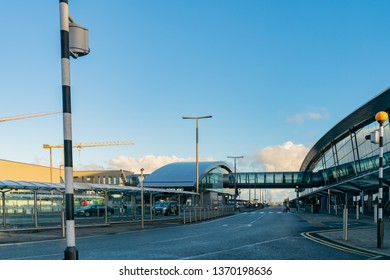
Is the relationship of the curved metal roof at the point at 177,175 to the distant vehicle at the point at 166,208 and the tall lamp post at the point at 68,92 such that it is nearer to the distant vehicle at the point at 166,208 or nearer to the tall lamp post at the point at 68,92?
the distant vehicle at the point at 166,208

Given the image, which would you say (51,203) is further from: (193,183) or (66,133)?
(193,183)

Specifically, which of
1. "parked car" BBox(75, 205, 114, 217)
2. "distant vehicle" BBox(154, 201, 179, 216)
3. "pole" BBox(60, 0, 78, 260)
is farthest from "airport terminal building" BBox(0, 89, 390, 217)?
"pole" BBox(60, 0, 78, 260)

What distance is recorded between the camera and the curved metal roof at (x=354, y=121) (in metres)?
40.4

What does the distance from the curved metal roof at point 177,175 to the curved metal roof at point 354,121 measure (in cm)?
2521

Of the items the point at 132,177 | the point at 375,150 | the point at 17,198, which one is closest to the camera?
the point at 17,198

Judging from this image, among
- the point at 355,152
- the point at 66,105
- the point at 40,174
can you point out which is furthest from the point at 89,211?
the point at 40,174

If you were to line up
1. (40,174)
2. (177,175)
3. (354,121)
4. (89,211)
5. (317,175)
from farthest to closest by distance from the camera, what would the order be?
(40,174)
(177,175)
(317,175)
(354,121)
(89,211)

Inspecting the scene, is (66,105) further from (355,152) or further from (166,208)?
(355,152)

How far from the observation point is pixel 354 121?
172 ft

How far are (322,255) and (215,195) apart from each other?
97633mm

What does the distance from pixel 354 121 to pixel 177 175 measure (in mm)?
50511

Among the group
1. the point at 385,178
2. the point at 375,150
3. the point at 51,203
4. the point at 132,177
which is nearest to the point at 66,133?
the point at 51,203

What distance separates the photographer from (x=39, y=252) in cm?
1274

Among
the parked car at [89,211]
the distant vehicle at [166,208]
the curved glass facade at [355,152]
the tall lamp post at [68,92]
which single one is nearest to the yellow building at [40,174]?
the distant vehicle at [166,208]
